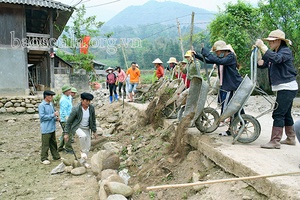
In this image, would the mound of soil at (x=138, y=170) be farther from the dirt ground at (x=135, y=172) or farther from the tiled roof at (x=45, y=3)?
the tiled roof at (x=45, y=3)

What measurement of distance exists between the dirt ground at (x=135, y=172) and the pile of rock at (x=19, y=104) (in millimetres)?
5190

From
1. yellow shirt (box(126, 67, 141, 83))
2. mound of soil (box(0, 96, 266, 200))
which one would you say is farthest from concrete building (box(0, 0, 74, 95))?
mound of soil (box(0, 96, 266, 200))

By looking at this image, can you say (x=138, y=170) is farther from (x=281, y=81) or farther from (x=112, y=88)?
(x=112, y=88)

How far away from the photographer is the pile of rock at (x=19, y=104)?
47.7ft

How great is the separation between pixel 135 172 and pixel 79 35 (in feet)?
50.9

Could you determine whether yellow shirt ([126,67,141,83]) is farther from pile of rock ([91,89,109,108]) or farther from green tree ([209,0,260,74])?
green tree ([209,0,260,74])

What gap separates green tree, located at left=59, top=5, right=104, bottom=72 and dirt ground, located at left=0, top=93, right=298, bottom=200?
1065 centimetres

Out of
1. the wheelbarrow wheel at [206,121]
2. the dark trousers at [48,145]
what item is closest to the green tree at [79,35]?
the dark trousers at [48,145]

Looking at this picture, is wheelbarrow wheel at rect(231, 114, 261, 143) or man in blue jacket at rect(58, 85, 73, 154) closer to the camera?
wheelbarrow wheel at rect(231, 114, 261, 143)

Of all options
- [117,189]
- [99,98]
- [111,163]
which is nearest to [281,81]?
[117,189]

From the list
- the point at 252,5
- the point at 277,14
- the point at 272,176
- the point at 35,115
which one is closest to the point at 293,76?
the point at 272,176

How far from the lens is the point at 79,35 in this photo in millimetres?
19812

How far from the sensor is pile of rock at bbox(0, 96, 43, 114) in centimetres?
1453

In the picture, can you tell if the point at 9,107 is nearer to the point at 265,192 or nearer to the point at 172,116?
the point at 172,116
